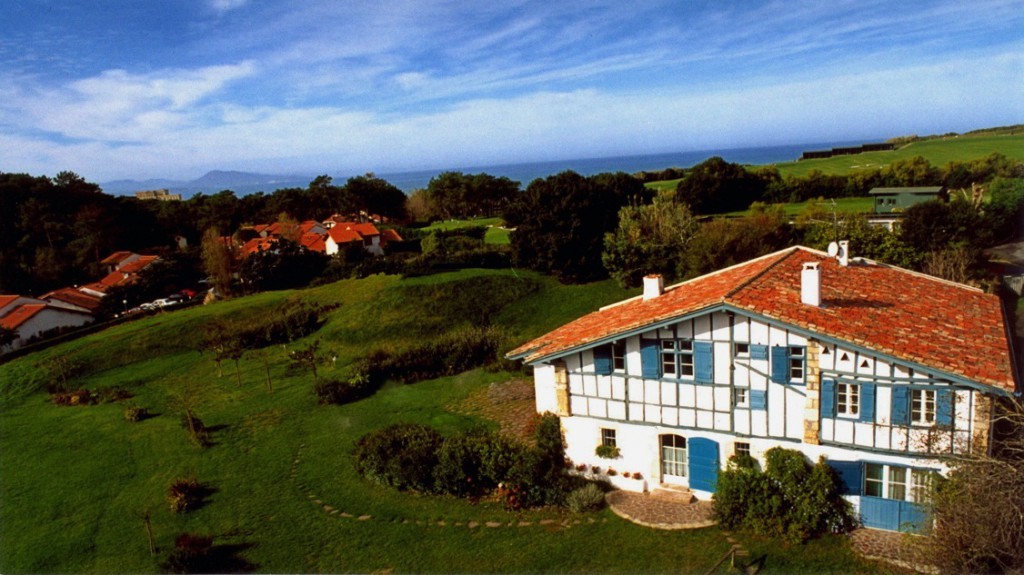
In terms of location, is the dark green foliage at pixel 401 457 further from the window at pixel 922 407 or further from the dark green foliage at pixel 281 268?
the dark green foliage at pixel 281 268

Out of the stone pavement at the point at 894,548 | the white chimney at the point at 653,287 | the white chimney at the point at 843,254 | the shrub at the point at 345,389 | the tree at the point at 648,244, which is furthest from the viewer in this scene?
the tree at the point at 648,244

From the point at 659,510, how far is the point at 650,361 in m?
3.94

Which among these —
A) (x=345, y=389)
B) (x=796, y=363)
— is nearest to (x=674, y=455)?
(x=796, y=363)

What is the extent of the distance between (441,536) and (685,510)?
256 inches

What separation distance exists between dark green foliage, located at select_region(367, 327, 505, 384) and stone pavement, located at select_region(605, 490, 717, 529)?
574 inches

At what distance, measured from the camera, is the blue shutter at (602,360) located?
17.4 meters

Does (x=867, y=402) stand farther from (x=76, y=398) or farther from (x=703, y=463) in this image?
(x=76, y=398)

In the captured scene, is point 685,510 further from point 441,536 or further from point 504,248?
point 504,248

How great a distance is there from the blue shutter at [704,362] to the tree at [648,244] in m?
24.1

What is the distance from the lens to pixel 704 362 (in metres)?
16.3

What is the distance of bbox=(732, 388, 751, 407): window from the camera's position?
15.9 m

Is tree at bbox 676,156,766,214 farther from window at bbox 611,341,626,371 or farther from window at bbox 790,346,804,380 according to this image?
window at bbox 790,346,804,380

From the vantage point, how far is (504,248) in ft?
170

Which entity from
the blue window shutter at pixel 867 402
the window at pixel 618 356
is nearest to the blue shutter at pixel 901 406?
the blue window shutter at pixel 867 402
